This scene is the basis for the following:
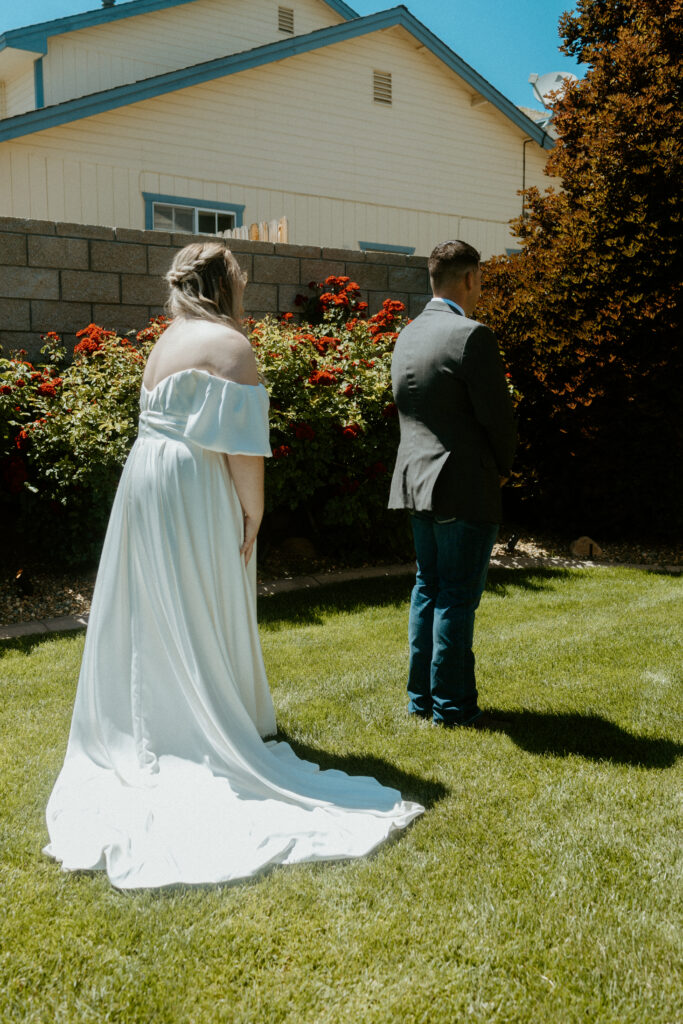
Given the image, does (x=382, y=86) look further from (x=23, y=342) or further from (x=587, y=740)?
(x=587, y=740)

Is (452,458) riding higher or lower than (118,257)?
lower

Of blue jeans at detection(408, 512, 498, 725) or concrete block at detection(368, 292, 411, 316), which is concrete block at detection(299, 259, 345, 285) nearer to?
concrete block at detection(368, 292, 411, 316)

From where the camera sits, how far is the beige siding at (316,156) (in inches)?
471

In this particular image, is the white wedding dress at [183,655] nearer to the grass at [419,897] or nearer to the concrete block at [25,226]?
the grass at [419,897]

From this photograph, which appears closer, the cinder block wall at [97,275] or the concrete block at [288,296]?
the cinder block wall at [97,275]

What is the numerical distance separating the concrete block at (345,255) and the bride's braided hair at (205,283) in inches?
219

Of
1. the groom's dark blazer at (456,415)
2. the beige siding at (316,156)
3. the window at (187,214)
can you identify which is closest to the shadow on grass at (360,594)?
the groom's dark blazer at (456,415)

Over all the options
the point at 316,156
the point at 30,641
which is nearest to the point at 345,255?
the point at 30,641

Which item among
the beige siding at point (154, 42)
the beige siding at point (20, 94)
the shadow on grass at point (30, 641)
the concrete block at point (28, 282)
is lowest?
the shadow on grass at point (30, 641)

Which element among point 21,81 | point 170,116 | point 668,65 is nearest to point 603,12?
point 668,65

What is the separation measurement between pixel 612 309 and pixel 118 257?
439cm

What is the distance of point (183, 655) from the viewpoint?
3.32 meters

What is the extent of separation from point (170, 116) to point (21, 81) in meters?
3.41

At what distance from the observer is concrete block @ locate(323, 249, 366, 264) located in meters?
8.70
